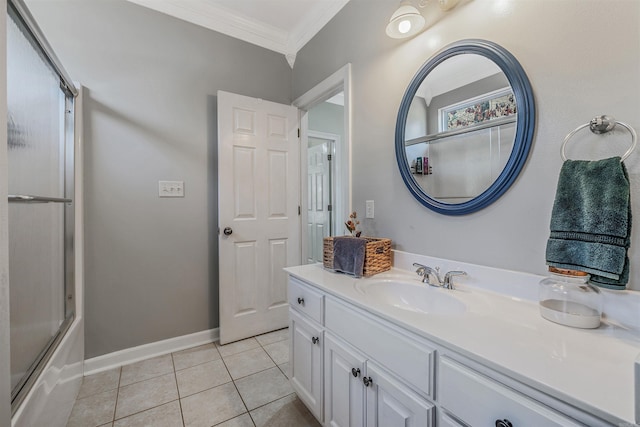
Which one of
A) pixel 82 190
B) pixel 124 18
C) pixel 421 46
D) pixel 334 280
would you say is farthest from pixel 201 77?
pixel 334 280

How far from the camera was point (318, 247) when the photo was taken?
3.99 metres

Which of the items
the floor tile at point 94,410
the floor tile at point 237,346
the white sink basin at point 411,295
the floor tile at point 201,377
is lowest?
the floor tile at point 94,410

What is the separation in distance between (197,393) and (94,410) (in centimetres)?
52

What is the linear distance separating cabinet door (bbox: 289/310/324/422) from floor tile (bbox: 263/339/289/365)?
50 cm

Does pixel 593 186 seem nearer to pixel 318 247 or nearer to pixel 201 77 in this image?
pixel 201 77

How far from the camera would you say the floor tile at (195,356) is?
194 centimetres

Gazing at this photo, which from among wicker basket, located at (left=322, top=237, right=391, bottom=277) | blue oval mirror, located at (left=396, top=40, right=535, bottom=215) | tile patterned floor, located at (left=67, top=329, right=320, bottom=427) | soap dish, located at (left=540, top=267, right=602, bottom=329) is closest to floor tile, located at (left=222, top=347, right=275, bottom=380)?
tile patterned floor, located at (left=67, top=329, right=320, bottom=427)

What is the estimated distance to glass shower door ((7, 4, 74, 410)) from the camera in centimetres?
102

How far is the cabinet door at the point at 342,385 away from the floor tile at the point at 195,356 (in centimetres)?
116

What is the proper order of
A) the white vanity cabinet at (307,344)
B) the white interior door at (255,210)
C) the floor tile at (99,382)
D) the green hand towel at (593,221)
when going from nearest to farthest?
the green hand towel at (593,221) < the white vanity cabinet at (307,344) < the floor tile at (99,382) < the white interior door at (255,210)

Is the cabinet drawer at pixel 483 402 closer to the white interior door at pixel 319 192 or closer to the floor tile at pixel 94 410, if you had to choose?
the floor tile at pixel 94 410

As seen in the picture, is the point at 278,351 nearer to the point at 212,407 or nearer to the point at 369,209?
the point at 212,407

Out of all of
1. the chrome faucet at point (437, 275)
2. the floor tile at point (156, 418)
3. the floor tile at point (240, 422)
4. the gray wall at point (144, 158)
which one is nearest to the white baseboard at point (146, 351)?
the gray wall at point (144, 158)

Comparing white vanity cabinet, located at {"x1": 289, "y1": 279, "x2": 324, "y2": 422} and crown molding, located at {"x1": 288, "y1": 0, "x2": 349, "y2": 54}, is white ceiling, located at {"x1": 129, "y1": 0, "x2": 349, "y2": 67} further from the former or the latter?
white vanity cabinet, located at {"x1": 289, "y1": 279, "x2": 324, "y2": 422}
